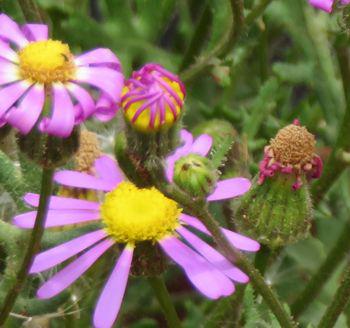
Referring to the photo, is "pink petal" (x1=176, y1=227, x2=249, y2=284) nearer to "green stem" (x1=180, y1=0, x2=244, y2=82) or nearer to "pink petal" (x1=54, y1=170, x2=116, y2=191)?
"pink petal" (x1=54, y1=170, x2=116, y2=191)

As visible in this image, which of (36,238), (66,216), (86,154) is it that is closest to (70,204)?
(66,216)

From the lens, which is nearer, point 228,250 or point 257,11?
point 228,250

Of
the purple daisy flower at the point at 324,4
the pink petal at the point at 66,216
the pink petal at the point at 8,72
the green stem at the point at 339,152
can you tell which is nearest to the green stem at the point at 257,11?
the green stem at the point at 339,152

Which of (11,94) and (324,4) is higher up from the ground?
(324,4)

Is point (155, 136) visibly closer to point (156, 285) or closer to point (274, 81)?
point (156, 285)

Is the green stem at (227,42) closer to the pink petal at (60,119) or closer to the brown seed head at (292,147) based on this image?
the brown seed head at (292,147)

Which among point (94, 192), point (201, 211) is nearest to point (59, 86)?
point (201, 211)

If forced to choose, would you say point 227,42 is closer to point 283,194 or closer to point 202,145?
point 202,145

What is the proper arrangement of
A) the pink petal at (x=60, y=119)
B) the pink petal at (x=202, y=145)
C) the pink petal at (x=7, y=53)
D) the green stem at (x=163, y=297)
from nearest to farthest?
the pink petal at (x=60, y=119) < the pink petal at (x=7, y=53) < the green stem at (x=163, y=297) < the pink petal at (x=202, y=145)
